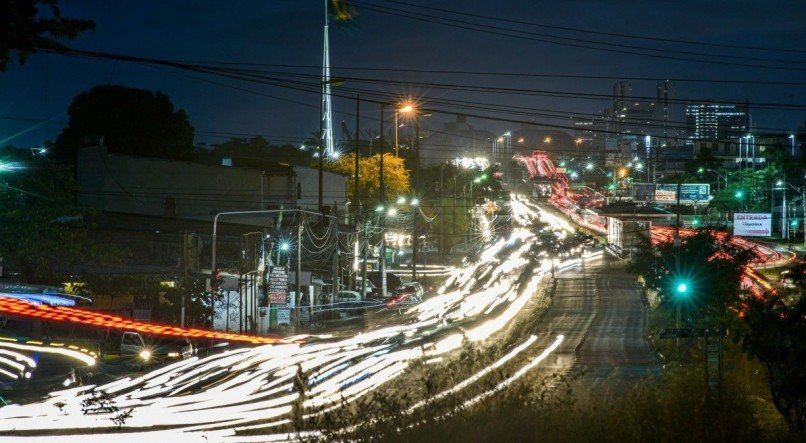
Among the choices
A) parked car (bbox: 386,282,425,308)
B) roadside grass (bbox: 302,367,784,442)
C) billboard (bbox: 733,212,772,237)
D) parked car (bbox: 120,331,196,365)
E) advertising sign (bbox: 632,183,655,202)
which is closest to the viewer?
roadside grass (bbox: 302,367,784,442)

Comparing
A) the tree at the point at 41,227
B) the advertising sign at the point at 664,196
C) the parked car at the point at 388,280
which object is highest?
the advertising sign at the point at 664,196

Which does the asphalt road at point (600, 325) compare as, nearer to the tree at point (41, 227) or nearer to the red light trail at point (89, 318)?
the red light trail at point (89, 318)

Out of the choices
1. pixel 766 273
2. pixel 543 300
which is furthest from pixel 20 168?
pixel 766 273

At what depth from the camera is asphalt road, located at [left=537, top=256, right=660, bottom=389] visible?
29.6m

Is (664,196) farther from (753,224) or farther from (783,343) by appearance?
(783,343)

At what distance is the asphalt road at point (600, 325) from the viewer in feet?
97.1

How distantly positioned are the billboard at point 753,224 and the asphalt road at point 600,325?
10.5m

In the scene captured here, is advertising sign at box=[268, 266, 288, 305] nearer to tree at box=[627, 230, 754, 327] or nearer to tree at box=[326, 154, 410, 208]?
tree at box=[627, 230, 754, 327]

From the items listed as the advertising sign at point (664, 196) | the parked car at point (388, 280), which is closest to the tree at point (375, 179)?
the parked car at point (388, 280)

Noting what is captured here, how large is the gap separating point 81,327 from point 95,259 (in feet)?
13.1

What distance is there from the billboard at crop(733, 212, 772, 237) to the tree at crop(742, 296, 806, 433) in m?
59.3

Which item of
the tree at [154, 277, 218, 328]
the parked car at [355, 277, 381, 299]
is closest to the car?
the parked car at [355, 277, 381, 299]

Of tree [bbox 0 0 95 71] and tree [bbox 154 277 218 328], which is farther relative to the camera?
tree [bbox 154 277 218 328]

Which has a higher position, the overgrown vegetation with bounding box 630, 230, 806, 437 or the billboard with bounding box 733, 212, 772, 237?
the billboard with bounding box 733, 212, 772, 237
